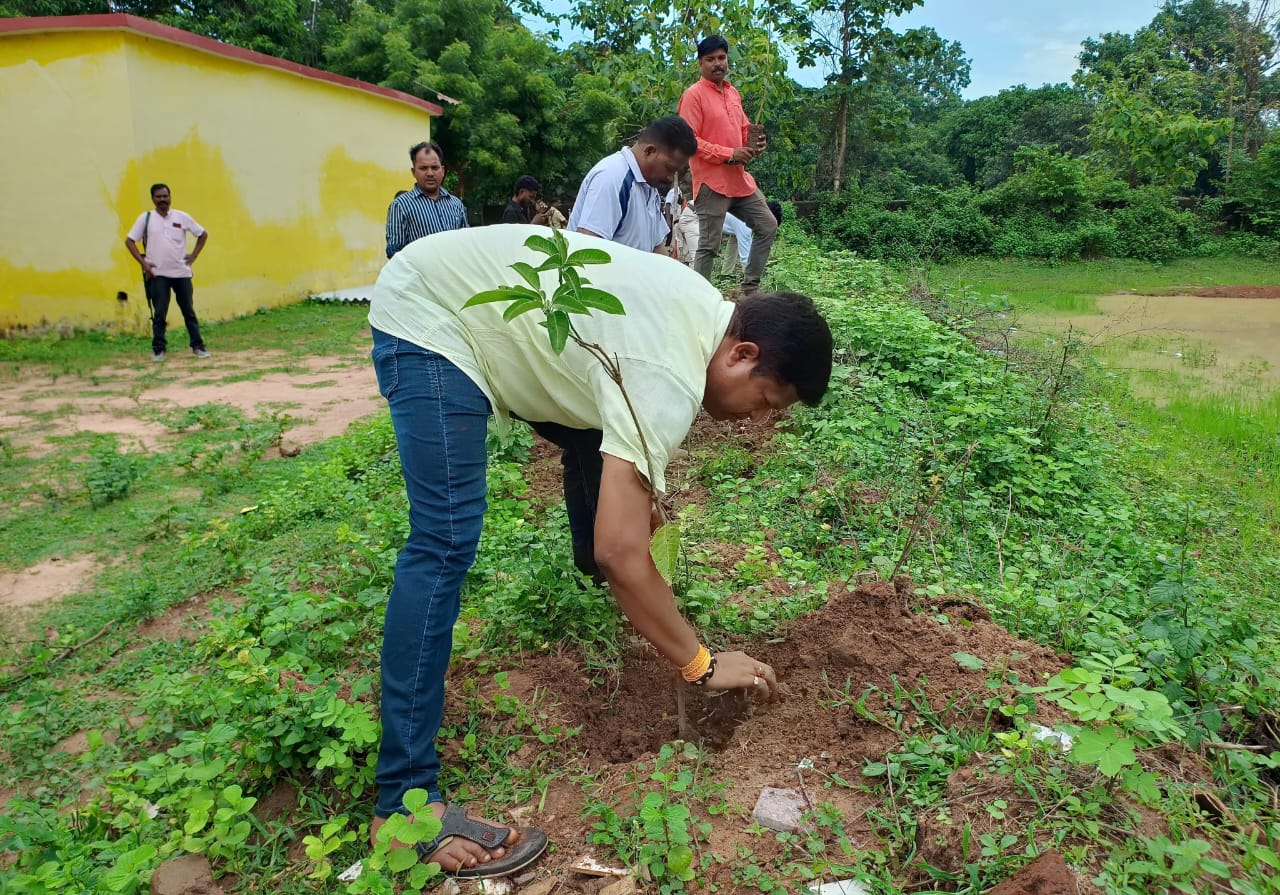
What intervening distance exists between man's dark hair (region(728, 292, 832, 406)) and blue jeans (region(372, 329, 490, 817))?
2.09 feet

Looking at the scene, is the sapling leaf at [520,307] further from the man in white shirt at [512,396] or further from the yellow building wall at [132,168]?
the yellow building wall at [132,168]

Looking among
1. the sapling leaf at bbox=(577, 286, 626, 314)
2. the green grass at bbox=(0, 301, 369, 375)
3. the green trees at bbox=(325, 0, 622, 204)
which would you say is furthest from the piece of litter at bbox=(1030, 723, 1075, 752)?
the green trees at bbox=(325, 0, 622, 204)

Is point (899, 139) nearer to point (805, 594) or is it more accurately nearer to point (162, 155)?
point (162, 155)

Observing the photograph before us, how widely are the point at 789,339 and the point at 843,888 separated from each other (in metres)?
1.10

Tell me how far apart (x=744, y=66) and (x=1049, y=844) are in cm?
891

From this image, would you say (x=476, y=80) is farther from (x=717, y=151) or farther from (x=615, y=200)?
(x=615, y=200)

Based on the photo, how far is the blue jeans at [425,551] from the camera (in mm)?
1759

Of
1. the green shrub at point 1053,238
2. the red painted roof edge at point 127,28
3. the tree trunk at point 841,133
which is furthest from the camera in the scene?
the tree trunk at point 841,133

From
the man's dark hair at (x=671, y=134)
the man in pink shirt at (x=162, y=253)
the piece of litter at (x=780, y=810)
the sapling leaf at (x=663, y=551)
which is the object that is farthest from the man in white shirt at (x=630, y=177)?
the man in pink shirt at (x=162, y=253)

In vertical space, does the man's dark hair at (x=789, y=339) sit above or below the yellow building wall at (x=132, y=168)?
below

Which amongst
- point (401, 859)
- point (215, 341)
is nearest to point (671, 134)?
point (401, 859)

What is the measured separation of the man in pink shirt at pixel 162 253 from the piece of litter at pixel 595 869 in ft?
23.7

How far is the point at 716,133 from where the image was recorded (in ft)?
18.0

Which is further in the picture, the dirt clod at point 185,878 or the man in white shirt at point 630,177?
the man in white shirt at point 630,177
